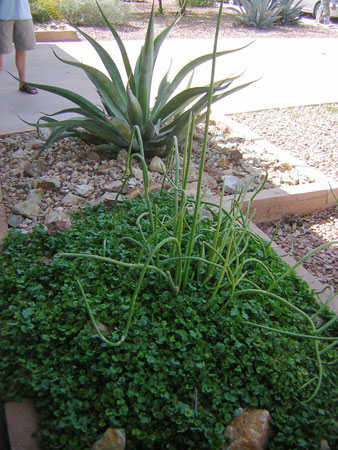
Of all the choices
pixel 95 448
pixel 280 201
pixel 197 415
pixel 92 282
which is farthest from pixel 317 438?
pixel 280 201

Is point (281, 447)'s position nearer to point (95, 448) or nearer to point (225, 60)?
point (95, 448)

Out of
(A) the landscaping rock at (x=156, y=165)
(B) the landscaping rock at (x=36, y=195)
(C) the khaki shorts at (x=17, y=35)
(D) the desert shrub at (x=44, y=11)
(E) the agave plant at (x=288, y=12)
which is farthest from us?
(E) the agave plant at (x=288, y=12)

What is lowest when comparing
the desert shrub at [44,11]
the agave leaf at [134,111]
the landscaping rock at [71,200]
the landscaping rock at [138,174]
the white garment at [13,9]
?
the landscaping rock at [71,200]

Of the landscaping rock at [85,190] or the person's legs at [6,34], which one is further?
the person's legs at [6,34]

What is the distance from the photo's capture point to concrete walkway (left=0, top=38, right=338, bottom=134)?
501 cm

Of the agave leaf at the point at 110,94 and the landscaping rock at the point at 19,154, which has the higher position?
the agave leaf at the point at 110,94

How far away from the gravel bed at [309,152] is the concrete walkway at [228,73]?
1.16ft

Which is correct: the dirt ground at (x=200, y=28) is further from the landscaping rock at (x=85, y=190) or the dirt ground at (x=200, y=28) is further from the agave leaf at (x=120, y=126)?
the landscaping rock at (x=85, y=190)

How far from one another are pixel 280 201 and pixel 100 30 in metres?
8.16

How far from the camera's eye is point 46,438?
154 centimetres

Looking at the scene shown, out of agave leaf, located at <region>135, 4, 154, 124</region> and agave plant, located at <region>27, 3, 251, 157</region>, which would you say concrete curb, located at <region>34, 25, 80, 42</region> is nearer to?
agave plant, located at <region>27, 3, 251, 157</region>

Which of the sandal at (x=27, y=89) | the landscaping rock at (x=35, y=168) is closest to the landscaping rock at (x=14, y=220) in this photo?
the landscaping rock at (x=35, y=168)

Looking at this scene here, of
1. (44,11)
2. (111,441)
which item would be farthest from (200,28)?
(111,441)

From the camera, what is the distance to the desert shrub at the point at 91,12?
33.4ft
